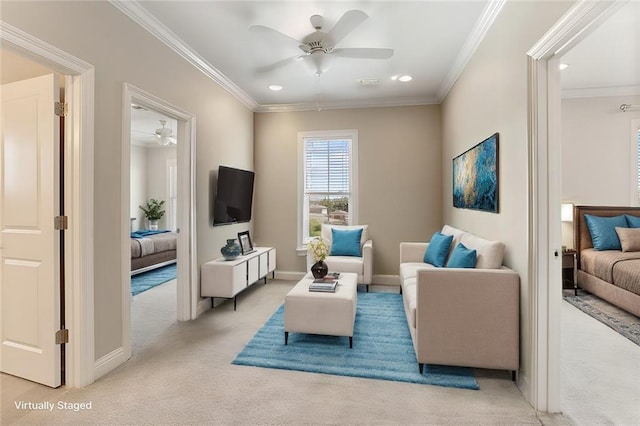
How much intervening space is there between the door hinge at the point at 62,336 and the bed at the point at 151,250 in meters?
3.39

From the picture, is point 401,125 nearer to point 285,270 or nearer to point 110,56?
point 285,270

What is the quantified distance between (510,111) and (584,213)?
318cm

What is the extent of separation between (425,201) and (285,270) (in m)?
2.51

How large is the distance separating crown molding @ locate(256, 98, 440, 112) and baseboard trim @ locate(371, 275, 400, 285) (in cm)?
268

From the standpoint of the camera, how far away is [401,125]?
→ 16.3 ft

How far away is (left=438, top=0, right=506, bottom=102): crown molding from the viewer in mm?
2523

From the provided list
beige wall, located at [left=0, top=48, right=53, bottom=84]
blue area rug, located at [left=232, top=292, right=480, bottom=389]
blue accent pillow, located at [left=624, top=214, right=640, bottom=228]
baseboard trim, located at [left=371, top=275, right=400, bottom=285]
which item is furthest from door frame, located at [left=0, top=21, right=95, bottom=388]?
blue accent pillow, located at [left=624, top=214, right=640, bottom=228]

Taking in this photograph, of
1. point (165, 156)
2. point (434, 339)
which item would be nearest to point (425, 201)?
point (434, 339)

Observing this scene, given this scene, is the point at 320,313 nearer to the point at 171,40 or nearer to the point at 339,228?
the point at 339,228

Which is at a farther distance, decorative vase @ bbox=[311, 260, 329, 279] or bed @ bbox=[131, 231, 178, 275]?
bed @ bbox=[131, 231, 178, 275]

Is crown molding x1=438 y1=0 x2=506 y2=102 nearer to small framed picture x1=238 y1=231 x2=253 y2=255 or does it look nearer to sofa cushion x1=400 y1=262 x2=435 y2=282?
sofa cushion x1=400 y1=262 x2=435 y2=282

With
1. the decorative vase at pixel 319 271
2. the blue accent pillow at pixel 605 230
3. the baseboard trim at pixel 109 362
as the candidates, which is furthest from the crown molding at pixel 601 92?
the baseboard trim at pixel 109 362

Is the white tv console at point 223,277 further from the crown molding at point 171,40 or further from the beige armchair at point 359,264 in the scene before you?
the crown molding at point 171,40

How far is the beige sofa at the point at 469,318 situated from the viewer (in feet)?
7.13
